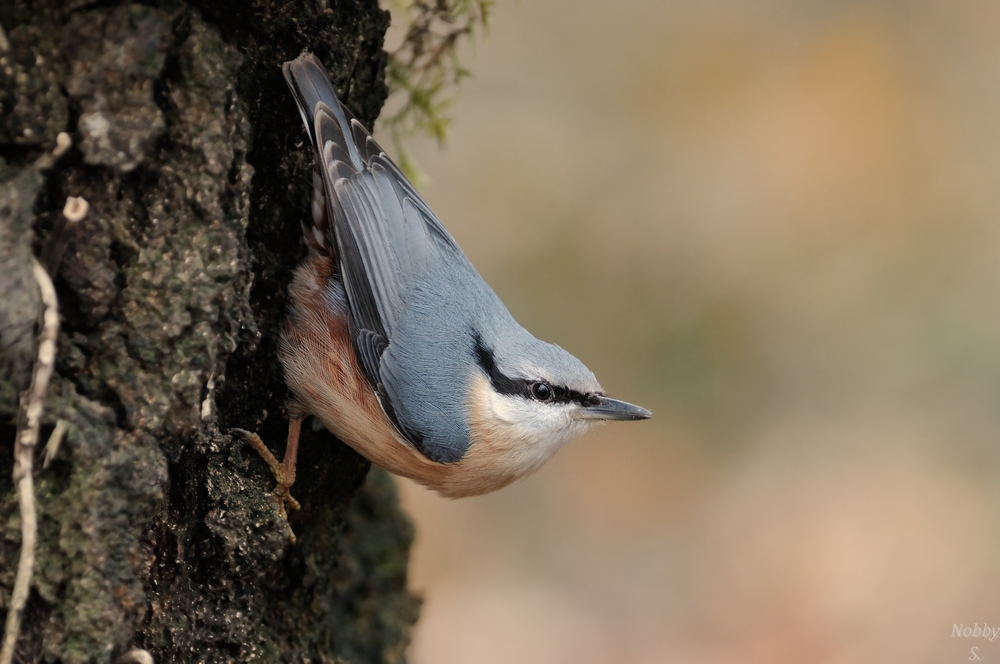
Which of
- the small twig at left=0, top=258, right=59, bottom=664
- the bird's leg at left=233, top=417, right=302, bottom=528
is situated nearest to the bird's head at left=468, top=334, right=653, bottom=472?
the bird's leg at left=233, top=417, right=302, bottom=528

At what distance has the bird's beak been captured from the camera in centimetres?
293

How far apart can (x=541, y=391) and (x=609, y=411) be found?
237 mm

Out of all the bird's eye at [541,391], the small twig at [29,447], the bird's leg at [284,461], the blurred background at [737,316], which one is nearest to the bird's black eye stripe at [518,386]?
the bird's eye at [541,391]

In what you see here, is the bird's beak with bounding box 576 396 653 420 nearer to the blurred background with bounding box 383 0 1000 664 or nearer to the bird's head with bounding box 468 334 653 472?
the bird's head with bounding box 468 334 653 472

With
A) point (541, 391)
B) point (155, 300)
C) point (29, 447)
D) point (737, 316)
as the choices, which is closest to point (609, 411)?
point (541, 391)

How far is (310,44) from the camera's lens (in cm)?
267

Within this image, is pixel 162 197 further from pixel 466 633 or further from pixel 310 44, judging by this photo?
pixel 466 633

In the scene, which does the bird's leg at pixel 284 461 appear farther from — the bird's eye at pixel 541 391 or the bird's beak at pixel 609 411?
the bird's beak at pixel 609 411

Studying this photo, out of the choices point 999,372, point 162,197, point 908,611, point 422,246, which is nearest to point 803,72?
point 999,372

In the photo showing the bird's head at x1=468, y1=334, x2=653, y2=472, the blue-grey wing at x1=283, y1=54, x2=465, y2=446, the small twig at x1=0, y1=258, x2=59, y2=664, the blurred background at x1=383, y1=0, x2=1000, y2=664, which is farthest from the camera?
the blurred background at x1=383, y1=0, x2=1000, y2=664

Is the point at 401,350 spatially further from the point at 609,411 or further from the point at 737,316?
the point at 737,316

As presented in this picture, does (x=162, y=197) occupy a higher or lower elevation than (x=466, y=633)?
higher

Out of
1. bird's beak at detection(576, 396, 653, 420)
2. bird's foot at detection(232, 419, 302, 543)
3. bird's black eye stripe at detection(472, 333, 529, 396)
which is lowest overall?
bird's foot at detection(232, 419, 302, 543)

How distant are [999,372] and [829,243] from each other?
4.19 feet
